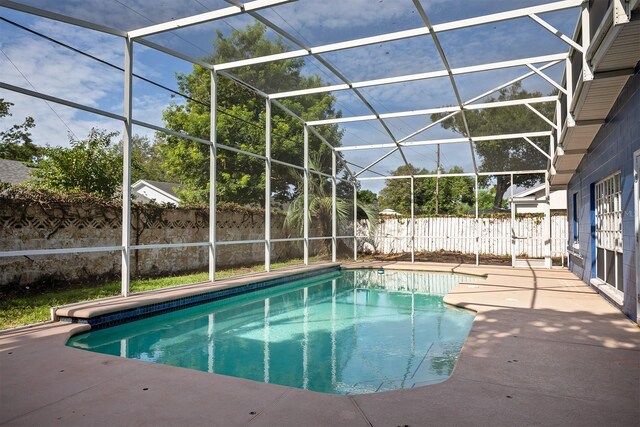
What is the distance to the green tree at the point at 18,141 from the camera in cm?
865

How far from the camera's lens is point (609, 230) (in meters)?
5.98

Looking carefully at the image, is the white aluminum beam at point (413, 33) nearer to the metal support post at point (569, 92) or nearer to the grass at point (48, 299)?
the metal support post at point (569, 92)

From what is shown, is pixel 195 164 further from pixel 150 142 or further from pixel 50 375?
Answer: pixel 150 142

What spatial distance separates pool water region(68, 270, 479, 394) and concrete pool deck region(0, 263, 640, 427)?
21.4 inches

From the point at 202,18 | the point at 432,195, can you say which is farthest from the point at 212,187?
the point at 432,195

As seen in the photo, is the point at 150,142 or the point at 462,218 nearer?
the point at 462,218

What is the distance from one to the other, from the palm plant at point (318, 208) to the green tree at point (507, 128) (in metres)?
3.83

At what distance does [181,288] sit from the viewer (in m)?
6.66

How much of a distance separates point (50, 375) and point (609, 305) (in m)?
6.31

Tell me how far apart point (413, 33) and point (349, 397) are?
16.7 feet

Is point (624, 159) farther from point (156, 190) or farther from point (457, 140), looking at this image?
point (156, 190)

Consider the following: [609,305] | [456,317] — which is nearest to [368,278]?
[456,317]

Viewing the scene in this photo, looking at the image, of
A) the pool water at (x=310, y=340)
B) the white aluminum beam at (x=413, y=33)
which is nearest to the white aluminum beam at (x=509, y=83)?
the white aluminum beam at (x=413, y=33)

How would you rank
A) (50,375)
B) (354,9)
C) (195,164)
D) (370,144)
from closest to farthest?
(50,375) < (354,9) < (370,144) < (195,164)
